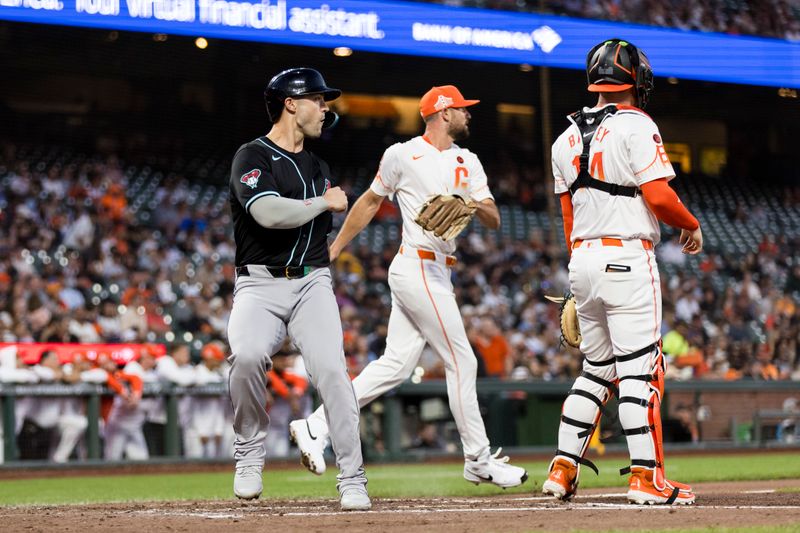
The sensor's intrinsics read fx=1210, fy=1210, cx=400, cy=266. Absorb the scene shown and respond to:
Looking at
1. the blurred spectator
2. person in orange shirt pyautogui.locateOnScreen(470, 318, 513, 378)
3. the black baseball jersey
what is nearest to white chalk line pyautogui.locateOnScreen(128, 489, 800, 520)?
the black baseball jersey

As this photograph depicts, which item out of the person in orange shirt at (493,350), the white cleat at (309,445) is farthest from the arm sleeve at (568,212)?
the person in orange shirt at (493,350)

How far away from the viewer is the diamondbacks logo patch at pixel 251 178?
496 cm

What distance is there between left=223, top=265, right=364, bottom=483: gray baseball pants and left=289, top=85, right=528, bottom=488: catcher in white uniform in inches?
42.9

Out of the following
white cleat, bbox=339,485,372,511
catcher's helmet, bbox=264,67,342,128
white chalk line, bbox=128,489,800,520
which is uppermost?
catcher's helmet, bbox=264,67,342,128

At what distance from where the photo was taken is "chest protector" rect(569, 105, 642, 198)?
5215mm

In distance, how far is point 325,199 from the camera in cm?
497

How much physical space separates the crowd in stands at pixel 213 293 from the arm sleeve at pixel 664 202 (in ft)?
23.1

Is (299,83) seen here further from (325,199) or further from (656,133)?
(656,133)

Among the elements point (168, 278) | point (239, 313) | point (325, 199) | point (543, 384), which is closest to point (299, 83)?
point (325, 199)

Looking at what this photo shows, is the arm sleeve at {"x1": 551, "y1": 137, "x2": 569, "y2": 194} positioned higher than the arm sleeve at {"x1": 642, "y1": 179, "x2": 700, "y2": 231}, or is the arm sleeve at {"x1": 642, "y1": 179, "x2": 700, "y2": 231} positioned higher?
the arm sleeve at {"x1": 551, "y1": 137, "x2": 569, "y2": 194}

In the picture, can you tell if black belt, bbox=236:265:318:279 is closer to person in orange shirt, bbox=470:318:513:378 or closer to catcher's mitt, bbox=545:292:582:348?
catcher's mitt, bbox=545:292:582:348

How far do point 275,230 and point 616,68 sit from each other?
1.67 meters

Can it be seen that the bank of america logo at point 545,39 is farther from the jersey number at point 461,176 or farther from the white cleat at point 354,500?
the white cleat at point 354,500

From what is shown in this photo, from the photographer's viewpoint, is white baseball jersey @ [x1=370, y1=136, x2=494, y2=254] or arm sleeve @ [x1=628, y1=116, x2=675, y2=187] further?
white baseball jersey @ [x1=370, y1=136, x2=494, y2=254]
